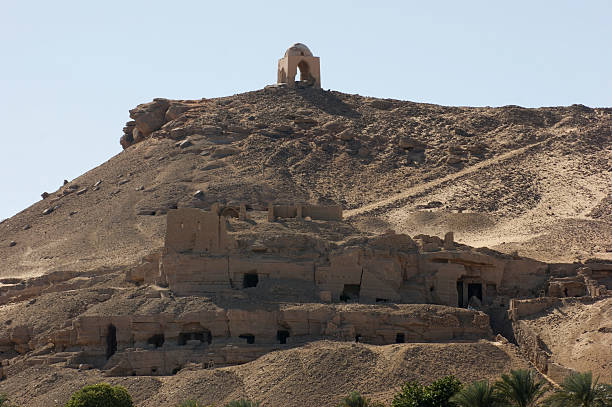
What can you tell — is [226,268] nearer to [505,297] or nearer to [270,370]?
[270,370]

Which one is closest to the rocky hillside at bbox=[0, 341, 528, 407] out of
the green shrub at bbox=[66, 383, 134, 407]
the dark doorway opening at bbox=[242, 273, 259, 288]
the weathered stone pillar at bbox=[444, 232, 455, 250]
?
the green shrub at bbox=[66, 383, 134, 407]

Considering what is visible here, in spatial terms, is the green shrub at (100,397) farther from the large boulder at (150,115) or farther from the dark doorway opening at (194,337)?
the large boulder at (150,115)

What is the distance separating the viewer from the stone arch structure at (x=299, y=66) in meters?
81.0

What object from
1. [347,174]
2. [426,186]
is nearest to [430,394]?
[426,186]

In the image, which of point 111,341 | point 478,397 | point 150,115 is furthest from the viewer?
point 150,115

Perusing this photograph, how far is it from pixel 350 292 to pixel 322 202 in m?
21.8

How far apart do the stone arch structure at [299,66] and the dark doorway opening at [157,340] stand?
4008 cm

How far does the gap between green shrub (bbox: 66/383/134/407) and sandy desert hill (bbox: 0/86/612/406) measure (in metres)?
1.42

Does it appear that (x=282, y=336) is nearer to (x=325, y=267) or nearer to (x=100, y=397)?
(x=325, y=267)

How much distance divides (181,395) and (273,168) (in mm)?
32955

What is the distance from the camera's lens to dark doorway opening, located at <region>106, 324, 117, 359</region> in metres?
43.7

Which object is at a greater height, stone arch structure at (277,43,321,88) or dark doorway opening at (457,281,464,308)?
stone arch structure at (277,43,321,88)

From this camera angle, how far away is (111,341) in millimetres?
44000

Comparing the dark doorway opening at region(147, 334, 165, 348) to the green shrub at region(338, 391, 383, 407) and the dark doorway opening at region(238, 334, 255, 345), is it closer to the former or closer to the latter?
the dark doorway opening at region(238, 334, 255, 345)
